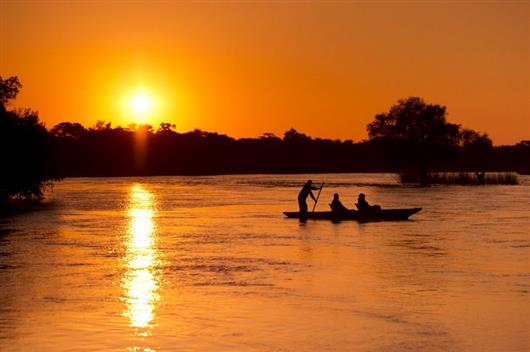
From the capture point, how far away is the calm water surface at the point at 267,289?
14.4 metres

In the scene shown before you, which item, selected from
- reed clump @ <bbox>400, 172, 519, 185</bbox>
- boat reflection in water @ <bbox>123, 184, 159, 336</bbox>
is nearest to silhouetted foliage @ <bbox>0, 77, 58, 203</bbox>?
boat reflection in water @ <bbox>123, 184, 159, 336</bbox>

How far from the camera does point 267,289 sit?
1972 centimetres

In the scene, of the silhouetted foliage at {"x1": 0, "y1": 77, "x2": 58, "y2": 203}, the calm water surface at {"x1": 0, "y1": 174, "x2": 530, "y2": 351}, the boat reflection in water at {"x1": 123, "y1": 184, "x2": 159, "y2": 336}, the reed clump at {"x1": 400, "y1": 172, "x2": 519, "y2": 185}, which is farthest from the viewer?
the reed clump at {"x1": 400, "y1": 172, "x2": 519, "y2": 185}

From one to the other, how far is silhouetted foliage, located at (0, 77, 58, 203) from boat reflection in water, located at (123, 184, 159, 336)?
23.3 meters

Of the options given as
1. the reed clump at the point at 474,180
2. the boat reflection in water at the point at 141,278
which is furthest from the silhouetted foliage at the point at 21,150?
the reed clump at the point at 474,180

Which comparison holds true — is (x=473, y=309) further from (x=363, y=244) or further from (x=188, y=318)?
(x=363, y=244)

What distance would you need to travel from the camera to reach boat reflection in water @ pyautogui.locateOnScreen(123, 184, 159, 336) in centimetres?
1608

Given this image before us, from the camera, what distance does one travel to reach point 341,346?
1381 cm

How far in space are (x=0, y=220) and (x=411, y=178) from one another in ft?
285

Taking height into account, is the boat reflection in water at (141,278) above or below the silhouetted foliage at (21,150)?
below

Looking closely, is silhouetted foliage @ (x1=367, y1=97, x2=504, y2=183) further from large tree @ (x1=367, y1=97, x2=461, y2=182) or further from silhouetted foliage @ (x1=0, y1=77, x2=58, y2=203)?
silhouetted foliage @ (x1=0, y1=77, x2=58, y2=203)

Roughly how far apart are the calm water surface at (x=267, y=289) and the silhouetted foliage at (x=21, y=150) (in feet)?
80.9

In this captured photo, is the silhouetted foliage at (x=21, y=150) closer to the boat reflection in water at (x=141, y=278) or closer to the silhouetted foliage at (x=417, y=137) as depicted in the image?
the boat reflection in water at (x=141, y=278)

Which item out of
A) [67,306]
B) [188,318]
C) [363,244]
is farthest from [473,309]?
[363,244]
